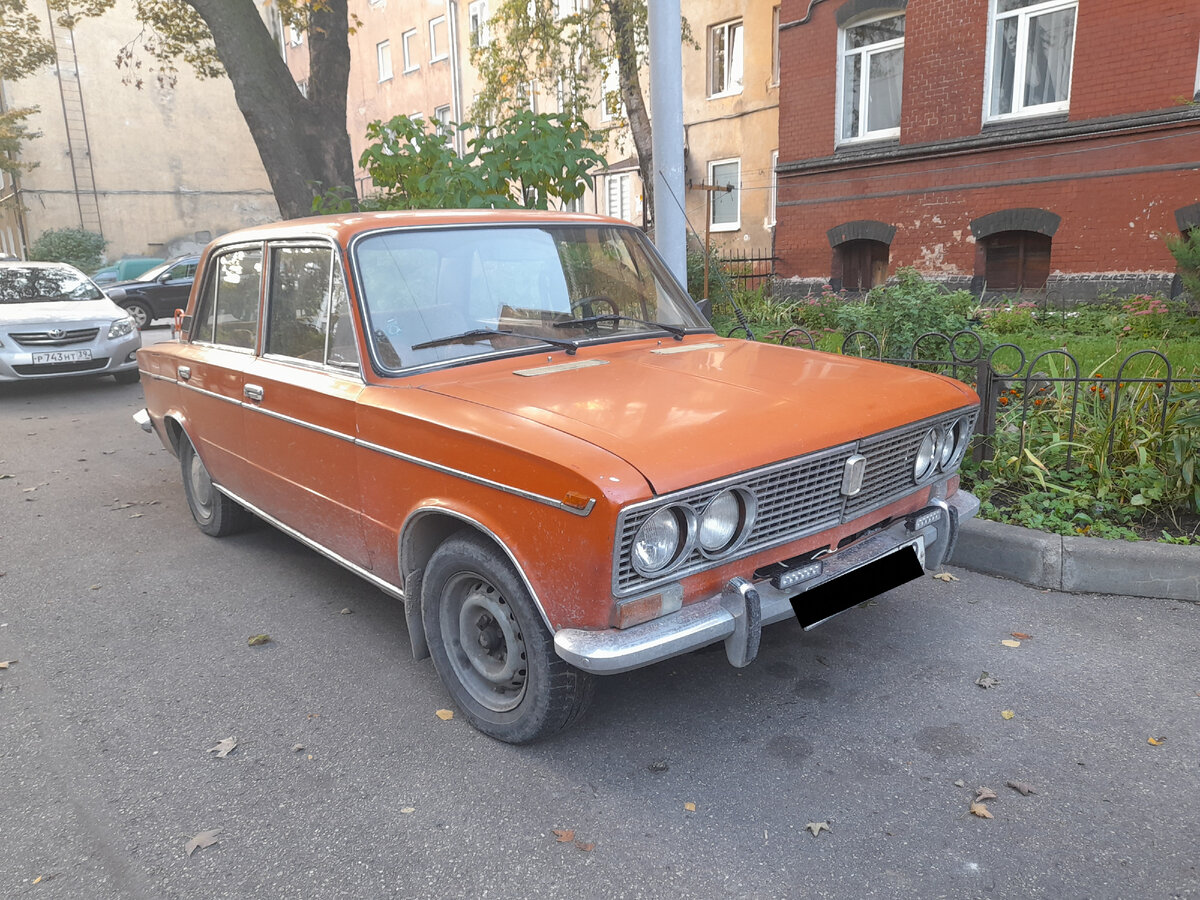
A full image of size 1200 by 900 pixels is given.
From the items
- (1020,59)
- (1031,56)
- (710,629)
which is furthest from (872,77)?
(710,629)

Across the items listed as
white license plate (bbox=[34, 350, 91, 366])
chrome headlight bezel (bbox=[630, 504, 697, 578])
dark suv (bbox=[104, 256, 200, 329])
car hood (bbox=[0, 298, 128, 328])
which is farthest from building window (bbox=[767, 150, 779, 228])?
chrome headlight bezel (bbox=[630, 504, 697, 578])

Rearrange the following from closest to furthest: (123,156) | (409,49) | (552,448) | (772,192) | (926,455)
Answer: (552,448) → (926,455) → (772,192) → (409,49) → (123,156)

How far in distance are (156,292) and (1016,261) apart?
17020 mm

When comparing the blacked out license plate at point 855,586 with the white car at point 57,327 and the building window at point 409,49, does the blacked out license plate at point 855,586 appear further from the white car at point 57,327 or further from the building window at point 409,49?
the building window at point 409,49

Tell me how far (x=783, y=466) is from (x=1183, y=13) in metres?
11.5

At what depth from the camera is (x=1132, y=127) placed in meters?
11.2

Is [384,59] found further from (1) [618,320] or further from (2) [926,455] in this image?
(2) [926,455]

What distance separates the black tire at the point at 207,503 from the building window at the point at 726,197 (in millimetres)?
17696

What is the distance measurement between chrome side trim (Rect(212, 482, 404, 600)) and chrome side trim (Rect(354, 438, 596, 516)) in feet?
1.90

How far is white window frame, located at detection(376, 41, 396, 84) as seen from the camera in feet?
108

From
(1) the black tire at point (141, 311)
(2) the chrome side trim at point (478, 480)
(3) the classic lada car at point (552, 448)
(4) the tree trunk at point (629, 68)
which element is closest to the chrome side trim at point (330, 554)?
(3) the classic lada car at point (552, 448)

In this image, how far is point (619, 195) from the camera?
26.3 metres

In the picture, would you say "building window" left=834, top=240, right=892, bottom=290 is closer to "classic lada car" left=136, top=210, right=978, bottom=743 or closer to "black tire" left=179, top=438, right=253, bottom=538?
"classic lada car" left=136, top=210, right=978, bottom=743

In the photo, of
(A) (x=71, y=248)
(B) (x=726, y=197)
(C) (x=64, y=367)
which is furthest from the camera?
(A) (x=71, y=248)
